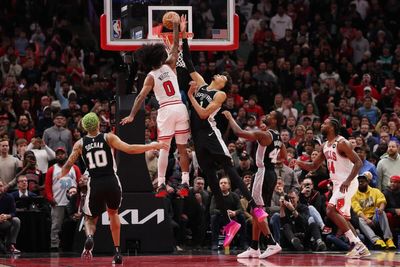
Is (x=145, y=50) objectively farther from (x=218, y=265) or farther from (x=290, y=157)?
(x=290, y=157)

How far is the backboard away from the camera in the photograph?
1588 centimetres

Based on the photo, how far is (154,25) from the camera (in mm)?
16016

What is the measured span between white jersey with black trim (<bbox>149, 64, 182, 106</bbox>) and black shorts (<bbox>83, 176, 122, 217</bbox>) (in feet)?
4.49

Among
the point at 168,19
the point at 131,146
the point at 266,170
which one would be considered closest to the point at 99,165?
the point at 131,146

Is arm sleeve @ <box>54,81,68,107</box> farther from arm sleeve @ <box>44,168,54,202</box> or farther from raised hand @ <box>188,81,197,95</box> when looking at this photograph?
raised hand @ <box>188,81,197,95</box>

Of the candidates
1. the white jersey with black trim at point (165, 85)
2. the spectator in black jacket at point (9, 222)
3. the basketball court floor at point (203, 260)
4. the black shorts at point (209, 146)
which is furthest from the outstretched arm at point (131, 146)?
the spectator in black jacket at point (9, 222)

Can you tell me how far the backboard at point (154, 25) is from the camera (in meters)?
15.9

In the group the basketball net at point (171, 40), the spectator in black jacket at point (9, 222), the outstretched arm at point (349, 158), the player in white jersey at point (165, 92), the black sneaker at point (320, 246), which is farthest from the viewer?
the black sneaker at point (320, 246)

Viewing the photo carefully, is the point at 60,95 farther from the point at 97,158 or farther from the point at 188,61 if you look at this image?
the point at 97,158

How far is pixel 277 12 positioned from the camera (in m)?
26.8

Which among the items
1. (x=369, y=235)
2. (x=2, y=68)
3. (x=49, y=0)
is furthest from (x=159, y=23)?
(x=49, y=0)

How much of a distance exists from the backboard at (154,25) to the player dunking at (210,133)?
1.56 meters

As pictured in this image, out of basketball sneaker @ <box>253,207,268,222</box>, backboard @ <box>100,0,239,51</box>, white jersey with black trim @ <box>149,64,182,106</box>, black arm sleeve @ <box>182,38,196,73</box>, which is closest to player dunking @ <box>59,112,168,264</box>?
white jersey with black trim @ <box>149,64,182,106</box>

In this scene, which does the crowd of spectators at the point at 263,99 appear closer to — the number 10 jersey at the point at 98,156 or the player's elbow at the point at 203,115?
the player's elbow at the point at 203,115
